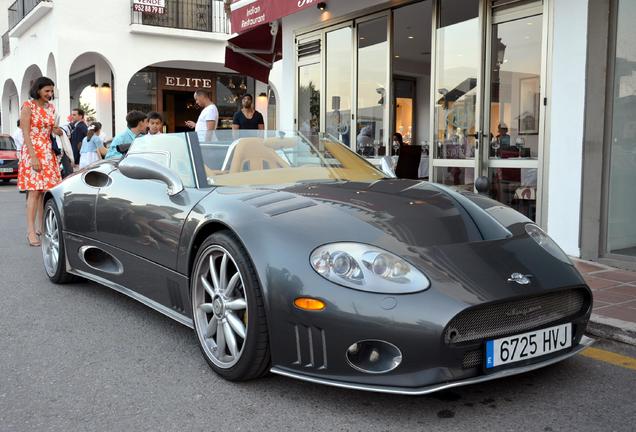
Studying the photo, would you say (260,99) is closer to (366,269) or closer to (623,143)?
(623,143)

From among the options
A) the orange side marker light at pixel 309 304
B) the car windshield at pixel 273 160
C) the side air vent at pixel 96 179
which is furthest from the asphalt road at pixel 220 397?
the side air vent at pixel 96 179

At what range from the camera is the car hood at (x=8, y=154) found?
18141mm

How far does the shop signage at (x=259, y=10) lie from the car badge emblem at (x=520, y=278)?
539 centimetres

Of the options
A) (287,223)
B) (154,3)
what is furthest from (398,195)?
(154,3)

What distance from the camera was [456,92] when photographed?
24.5 ft

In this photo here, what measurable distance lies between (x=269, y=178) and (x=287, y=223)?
89cm

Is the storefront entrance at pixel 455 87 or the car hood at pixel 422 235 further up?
the storefront entrance at pixel 455 87

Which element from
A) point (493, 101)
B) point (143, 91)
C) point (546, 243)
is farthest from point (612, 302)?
point (143, 91)

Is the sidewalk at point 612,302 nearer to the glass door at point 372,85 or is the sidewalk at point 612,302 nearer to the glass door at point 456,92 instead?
Answer: the glass door at point 456,92

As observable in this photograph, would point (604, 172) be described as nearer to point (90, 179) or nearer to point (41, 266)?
point (90, 179)

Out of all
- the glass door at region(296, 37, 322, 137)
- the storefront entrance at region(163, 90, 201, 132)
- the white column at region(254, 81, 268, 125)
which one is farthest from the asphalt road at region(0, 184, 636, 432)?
the white column at region(254, 81, 268, 125)

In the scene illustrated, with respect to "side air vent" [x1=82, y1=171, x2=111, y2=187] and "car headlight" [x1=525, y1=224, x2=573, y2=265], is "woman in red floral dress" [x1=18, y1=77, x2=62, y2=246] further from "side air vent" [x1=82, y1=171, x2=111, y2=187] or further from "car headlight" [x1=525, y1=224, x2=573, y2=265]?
"car headlight" [x1=525, y1=224, x2=573, y2=265]

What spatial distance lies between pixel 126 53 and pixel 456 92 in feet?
46.1

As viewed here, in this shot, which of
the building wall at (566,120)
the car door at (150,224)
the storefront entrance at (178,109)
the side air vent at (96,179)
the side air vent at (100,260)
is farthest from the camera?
the storefront entrance at (178,109)
